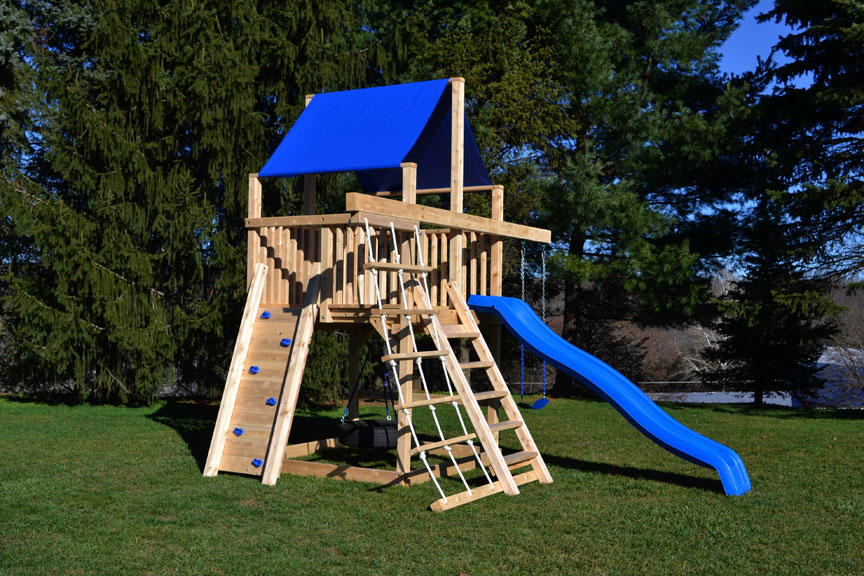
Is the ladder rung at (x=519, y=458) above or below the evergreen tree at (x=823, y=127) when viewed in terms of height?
Result: below

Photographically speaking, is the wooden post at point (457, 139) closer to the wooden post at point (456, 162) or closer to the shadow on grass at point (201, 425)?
the wooden post at point (456, 162)

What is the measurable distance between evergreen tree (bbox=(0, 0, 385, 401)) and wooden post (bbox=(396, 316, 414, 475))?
7.58 metres

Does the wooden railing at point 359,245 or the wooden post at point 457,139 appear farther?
the wooden post at point 457,139

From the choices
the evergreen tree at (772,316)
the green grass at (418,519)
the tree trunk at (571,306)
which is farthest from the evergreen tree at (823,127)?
the green grass at (418,519)

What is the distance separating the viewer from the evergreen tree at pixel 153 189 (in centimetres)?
1470

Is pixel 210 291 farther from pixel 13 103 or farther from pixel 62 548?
pixel 62 548

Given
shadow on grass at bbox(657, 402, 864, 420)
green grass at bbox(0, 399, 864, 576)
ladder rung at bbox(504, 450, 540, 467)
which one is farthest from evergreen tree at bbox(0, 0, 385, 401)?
shadow on grass at bbox(657, 402, 864, 420)

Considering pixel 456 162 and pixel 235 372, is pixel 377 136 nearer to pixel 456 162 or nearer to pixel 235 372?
pixel 456 162

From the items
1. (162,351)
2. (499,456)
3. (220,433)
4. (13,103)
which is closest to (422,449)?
(499,456)

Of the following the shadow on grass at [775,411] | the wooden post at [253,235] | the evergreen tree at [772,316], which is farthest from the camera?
the shadow on grass at [775,411]

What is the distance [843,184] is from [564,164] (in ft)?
18.6

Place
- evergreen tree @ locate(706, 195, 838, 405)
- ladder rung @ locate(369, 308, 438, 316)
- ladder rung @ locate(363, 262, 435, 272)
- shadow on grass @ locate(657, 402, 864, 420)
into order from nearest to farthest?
ladder rung @ locate(363, 262, 435, 272) < ladder rung @ locate(369, 308, 438, 316) < evergreen tree @ locate(706, 195, 838, 405) < shadow on grass @ locate(657, 402, 864, 420)

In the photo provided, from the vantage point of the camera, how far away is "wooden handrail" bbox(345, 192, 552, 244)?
24.5ft

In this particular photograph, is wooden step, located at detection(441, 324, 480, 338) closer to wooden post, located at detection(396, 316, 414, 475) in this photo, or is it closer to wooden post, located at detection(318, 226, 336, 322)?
wooden post, located at detection(396, 316, 414, 475)
